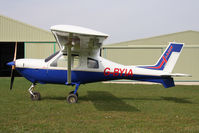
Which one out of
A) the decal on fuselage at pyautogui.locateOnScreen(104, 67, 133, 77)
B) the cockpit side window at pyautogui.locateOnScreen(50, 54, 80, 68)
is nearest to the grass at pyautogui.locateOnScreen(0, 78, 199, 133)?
the decal on fuselage at pyautogui.locateOnScreen(104, 67, 133, 77)

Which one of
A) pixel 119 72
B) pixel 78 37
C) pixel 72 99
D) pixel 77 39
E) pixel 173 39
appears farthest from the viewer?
pixel 173 39

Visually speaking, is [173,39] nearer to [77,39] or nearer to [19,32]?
[19,32]

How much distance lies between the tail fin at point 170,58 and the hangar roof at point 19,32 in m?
16.3

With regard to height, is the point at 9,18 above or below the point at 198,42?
above

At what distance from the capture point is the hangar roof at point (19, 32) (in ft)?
78.4

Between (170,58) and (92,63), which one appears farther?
(170,58)

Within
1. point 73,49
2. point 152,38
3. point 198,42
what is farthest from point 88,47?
point 198,42

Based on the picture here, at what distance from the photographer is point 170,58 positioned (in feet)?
32.4

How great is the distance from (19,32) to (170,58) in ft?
61.9

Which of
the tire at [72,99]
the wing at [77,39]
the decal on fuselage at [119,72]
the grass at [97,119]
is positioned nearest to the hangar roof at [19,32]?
the decal on fuselage at [119,72]

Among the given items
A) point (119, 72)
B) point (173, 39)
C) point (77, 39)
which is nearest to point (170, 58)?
point (119, 72)

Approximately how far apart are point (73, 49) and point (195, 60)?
15.8 metres

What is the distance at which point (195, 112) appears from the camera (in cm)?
760

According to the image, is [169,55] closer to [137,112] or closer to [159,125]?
[137,112]
